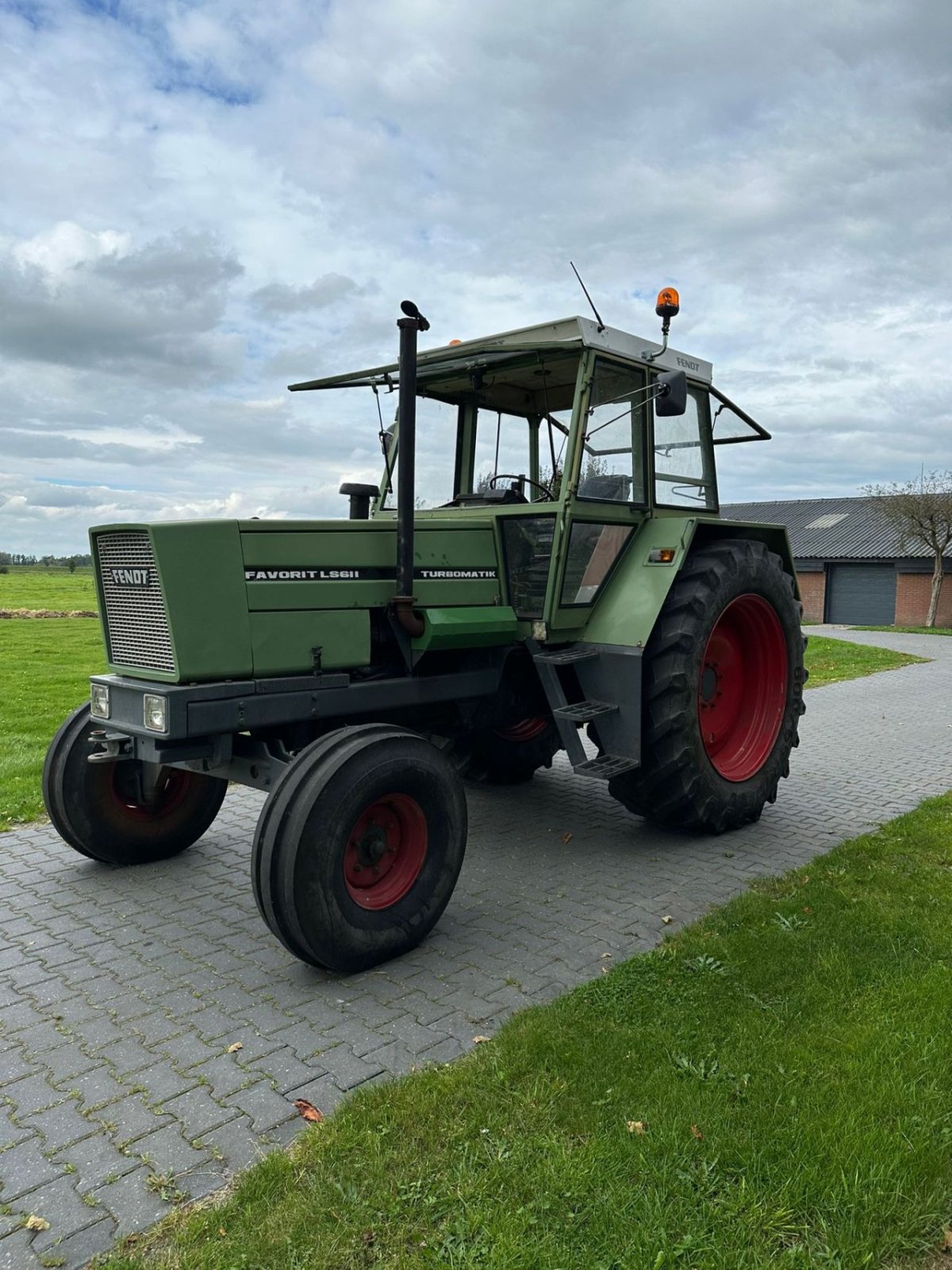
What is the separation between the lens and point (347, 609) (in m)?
4.16

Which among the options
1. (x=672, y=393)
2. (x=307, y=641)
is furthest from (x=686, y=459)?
(x=307, y=641)

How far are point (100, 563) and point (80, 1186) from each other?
2611mm

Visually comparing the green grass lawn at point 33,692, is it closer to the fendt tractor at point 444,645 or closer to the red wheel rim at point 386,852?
the fendt tractor at point 444,645

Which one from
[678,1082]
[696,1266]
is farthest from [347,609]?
[696,1266]

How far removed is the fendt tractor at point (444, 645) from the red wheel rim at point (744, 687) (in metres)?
0.02

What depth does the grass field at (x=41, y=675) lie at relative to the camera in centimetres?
677

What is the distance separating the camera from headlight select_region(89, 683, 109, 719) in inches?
164

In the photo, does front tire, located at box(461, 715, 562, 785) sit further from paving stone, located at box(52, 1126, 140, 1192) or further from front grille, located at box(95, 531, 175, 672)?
paving stone, located at box(52, 1126, 140, 1192)

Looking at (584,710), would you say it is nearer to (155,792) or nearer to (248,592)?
(248,592)

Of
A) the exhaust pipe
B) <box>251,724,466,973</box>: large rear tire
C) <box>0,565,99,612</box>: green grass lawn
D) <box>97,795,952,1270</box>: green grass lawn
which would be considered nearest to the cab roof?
the exhaust pipe

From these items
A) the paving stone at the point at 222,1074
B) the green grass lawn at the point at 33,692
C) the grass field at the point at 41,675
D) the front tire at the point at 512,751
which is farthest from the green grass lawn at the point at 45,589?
the paving stone at the point at 222,1074

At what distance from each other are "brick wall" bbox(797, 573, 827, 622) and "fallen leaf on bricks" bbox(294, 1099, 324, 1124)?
37.0 metres

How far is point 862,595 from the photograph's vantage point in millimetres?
36438

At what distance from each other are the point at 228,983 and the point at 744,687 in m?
3.79
